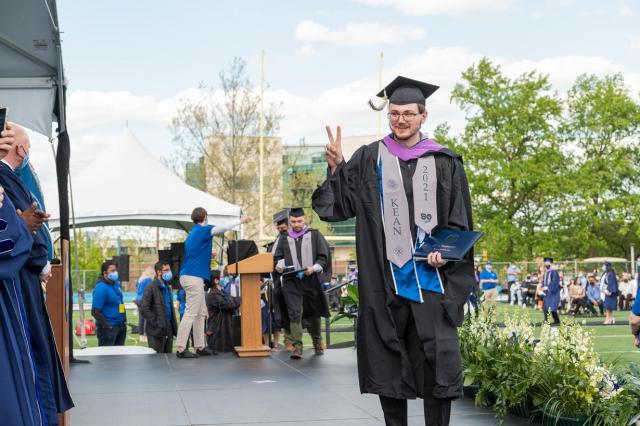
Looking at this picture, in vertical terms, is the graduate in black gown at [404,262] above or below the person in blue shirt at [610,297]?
above

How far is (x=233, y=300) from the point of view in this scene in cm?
1384

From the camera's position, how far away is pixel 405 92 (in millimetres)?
4816

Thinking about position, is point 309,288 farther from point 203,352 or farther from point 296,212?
point 203,352

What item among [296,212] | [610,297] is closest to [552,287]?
[610,297]

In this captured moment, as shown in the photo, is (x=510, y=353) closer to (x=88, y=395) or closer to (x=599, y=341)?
(x=88, y=395)

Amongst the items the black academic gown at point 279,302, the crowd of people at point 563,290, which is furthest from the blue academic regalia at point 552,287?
the black academic gown at point 279,302

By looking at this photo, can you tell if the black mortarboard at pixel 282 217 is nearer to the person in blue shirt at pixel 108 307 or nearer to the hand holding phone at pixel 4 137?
the person in blue shirt at pixel 108 307

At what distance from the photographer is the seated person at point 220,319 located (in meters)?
13.1

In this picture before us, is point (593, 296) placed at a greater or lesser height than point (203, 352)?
lesser

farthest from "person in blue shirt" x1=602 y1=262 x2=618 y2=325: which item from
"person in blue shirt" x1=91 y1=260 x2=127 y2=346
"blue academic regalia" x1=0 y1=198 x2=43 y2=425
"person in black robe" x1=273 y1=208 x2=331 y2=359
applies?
"blue academic regalia" x1=0 y1=198 x2=43 y2=425

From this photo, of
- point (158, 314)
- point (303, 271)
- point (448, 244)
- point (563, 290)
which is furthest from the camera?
point (563, 290)

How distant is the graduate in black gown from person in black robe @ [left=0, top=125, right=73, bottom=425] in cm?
151

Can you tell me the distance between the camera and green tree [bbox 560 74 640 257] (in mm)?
55438

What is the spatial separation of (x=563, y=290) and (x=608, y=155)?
25844 mm
